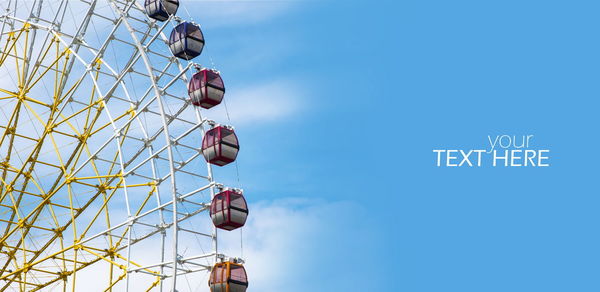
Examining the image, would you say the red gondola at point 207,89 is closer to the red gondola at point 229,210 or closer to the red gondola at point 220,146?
the red gondola at point 220,146

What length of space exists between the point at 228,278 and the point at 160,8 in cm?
1168

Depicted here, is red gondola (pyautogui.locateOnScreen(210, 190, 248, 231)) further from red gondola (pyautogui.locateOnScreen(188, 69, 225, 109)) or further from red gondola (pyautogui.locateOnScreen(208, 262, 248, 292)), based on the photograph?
red gondola (pyautogui.locateOnScreen(188, 69, 225, 109))

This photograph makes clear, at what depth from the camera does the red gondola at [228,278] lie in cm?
3191

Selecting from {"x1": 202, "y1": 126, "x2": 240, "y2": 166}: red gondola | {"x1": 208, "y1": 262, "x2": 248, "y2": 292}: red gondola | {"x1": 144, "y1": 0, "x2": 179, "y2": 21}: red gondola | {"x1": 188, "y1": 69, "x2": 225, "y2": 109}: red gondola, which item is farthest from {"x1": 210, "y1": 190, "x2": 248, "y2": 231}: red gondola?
{"x1": 144, "y1": 0, "x2": 179, "y2": 21}: red gondola

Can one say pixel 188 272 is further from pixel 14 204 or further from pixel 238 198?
pixel 14 204

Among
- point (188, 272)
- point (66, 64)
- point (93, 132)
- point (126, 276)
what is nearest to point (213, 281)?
point (188, 272)

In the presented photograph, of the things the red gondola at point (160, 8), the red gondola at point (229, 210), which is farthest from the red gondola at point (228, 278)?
the red gondola at point (160, 8)

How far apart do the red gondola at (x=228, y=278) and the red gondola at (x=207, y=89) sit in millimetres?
5986

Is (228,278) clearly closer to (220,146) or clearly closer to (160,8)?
(220,146)

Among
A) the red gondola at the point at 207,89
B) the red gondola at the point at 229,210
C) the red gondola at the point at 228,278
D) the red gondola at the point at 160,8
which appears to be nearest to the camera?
the red gondola at the point at 228,278

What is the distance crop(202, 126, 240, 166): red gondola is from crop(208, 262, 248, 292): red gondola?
12.9ft

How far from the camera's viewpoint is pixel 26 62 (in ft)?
137

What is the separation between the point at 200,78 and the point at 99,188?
7.14 metres

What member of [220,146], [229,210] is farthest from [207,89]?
[229,210]
